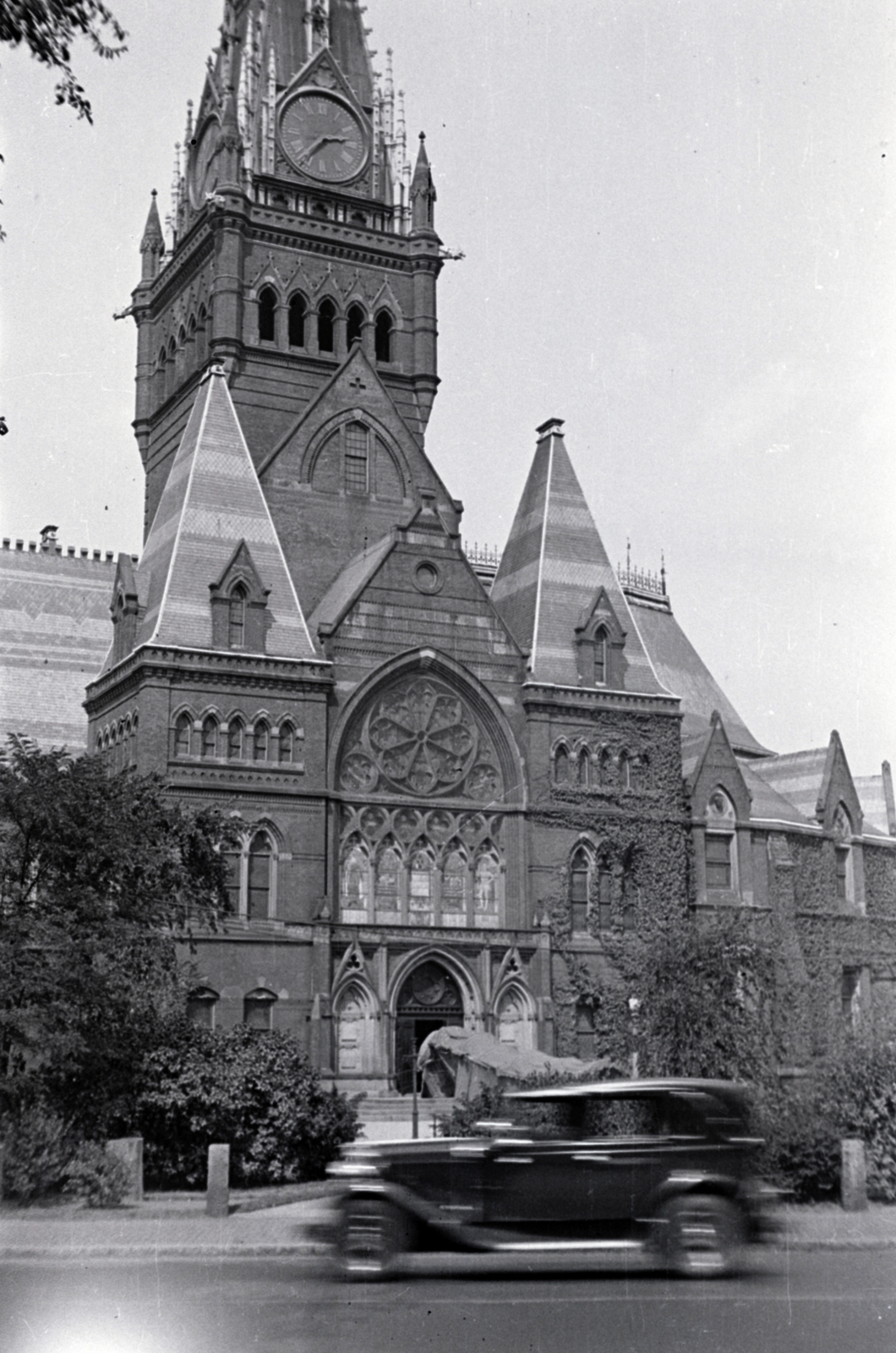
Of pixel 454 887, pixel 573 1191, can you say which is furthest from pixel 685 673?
pixel 573 1191

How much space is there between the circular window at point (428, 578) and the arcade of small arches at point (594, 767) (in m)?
5.91

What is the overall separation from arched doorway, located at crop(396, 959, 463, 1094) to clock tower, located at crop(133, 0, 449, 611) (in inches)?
484

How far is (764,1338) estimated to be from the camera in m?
13.8

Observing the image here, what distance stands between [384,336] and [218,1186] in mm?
42154

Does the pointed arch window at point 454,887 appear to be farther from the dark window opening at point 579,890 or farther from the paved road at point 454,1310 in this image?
the paved road at point 454,1310

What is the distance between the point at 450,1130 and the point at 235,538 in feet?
76.3

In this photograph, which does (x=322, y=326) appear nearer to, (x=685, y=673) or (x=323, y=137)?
(x=323, y=137)

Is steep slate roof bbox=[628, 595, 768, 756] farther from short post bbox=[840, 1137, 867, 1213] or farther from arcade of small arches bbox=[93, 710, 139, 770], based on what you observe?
short post bbox=[840, 1137, 867, 1213]

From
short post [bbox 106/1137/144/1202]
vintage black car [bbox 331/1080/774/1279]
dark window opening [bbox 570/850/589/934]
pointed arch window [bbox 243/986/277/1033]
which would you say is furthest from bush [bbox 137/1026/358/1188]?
dark window opening [bbox 570/850/589/934]

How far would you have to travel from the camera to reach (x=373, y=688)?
49.8 m

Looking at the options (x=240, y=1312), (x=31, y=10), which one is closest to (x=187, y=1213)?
(x=240, y=1312)

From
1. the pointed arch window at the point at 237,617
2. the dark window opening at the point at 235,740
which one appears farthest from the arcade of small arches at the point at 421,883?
the pointed arch window at the point at 237,617

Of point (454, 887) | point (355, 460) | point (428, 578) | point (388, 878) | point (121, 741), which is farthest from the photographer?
point (355, 460)

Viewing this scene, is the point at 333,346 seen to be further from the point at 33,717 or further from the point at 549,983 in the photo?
the point at 549,983
